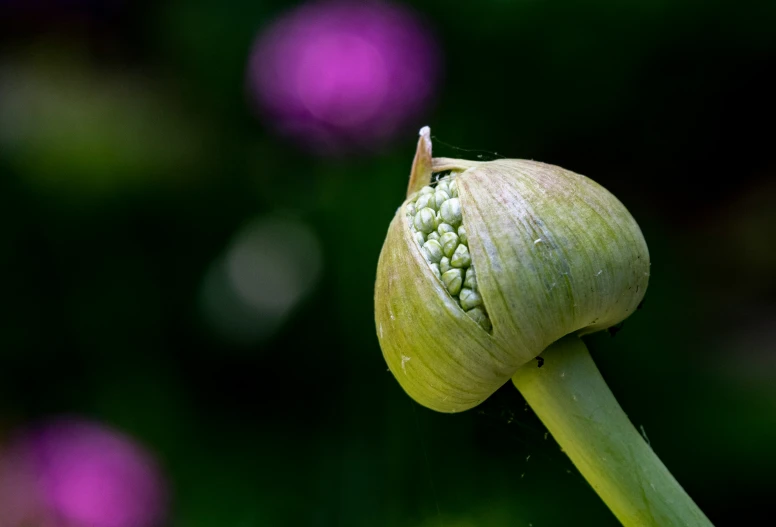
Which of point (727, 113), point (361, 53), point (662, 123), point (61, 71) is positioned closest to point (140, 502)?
point (361, 53)

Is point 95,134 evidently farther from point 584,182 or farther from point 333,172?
point 584,182

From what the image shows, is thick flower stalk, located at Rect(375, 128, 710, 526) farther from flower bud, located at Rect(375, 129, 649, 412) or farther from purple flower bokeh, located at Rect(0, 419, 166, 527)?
purple flower bokeh, located at Rect(0, 419, 166, 527)

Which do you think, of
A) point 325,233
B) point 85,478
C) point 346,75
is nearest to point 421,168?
point 346,75

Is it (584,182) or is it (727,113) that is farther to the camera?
(727,113)

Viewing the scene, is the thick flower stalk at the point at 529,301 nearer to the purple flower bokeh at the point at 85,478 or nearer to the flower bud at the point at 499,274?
the flower bud at the point at 499,274

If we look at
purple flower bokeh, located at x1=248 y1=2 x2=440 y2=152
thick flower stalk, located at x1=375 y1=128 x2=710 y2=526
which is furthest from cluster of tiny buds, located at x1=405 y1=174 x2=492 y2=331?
purple flower bokeh, located at x1=248 y1=2 x2=440 y2=152

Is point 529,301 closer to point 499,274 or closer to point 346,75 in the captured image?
point 499,274

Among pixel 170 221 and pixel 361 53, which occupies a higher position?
pixel 361 53
